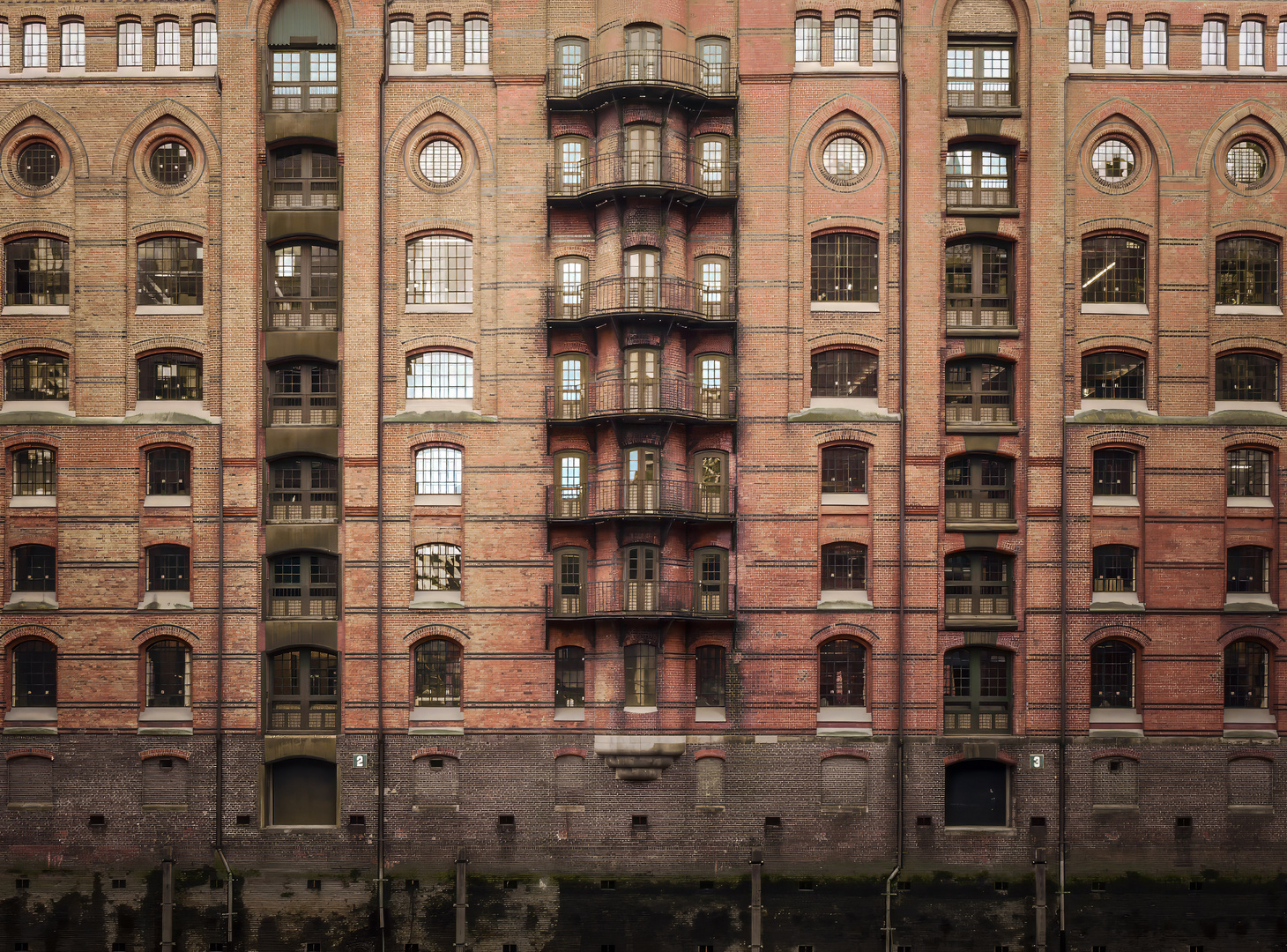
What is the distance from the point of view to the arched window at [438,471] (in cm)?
2541

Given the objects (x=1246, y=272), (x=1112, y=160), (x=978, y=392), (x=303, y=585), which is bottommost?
(x=303, y=585)

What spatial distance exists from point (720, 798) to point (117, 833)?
47.3 ft

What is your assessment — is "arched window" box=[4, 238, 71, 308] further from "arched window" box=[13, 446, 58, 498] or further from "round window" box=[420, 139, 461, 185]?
"round window" box=[420, 139, 461, 185]

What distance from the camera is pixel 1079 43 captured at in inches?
1009

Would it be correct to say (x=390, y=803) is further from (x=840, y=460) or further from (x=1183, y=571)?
(x=1183, y=571)

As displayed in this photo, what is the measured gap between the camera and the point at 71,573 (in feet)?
83.0

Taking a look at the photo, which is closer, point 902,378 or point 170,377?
point 902,378

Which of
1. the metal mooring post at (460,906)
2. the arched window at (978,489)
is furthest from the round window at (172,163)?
the arched window at (978,489)

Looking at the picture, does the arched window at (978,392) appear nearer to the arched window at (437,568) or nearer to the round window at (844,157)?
the round window at (844,157)

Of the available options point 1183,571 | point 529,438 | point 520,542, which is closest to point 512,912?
point 520,542

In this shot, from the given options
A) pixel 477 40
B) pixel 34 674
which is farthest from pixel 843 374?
pixel 34 674

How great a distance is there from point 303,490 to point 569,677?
7874 millimetres

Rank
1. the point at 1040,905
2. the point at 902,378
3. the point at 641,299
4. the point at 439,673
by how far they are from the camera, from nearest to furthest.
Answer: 1. the point at 1040,905
2. the point at 641,299
3. the point at 902,378
4. the point at 439,673

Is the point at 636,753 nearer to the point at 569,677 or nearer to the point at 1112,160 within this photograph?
the point at 569,677
